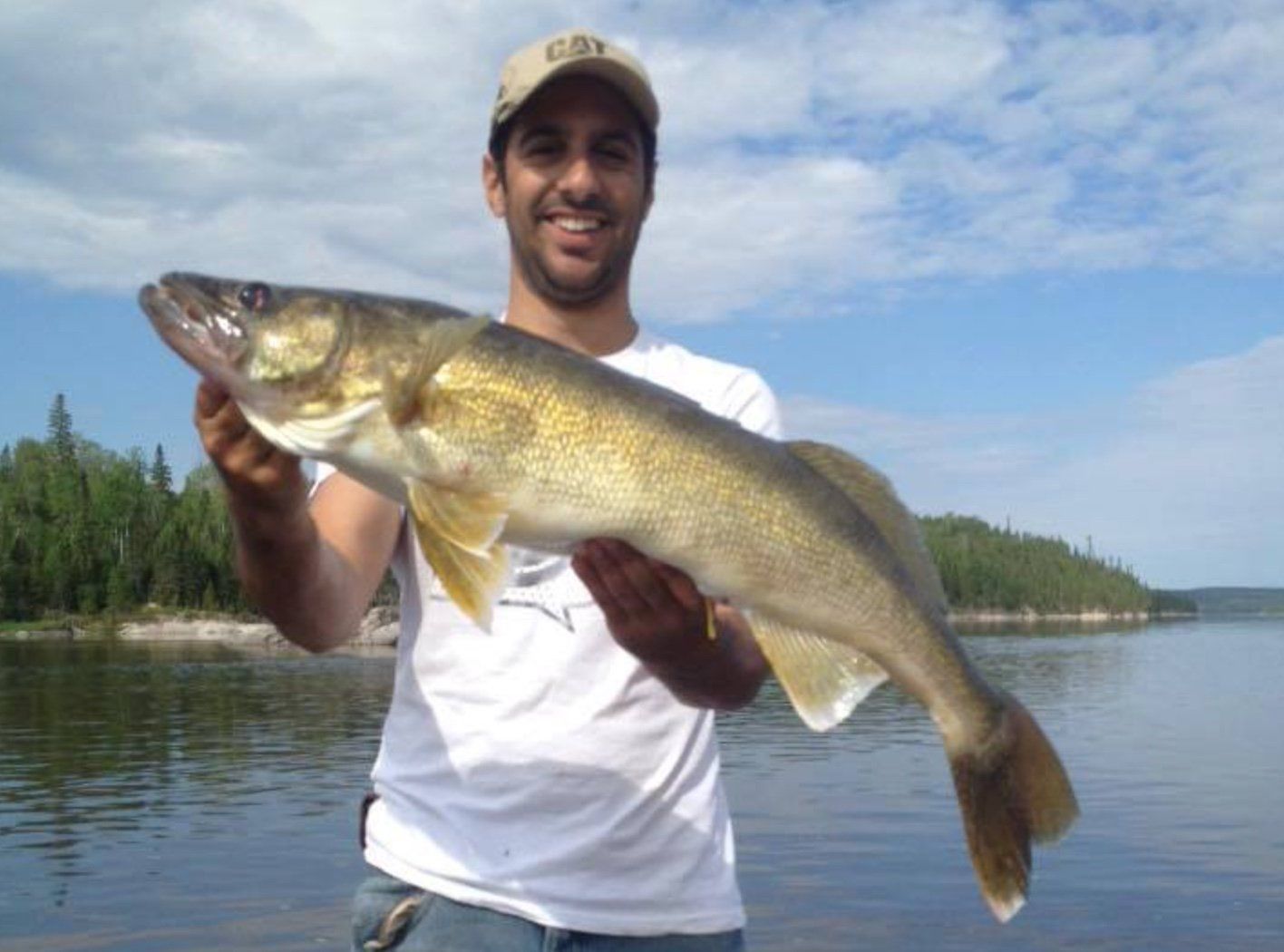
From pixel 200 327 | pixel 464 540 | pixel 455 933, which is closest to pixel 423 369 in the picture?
pixel 464 540

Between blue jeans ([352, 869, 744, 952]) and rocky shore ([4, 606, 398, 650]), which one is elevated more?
rocky shore ([4, 606, 398, 650])

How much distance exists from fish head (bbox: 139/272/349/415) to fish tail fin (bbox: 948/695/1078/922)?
1957 mm

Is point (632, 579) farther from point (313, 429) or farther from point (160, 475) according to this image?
point (160, 475)

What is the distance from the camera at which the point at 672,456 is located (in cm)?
348

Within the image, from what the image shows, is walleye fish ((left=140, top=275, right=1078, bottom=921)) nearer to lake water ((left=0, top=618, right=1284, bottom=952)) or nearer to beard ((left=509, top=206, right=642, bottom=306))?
beard ((left=509, top=206, right=642, bottom=306))

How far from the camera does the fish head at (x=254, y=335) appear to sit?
3512 millimetres

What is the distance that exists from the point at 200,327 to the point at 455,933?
1673 mm

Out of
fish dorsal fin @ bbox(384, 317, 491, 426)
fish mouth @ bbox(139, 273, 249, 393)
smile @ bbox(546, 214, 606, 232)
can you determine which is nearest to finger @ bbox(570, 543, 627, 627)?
fish dorsal fin @ bbox(384, 317, 491, 426)

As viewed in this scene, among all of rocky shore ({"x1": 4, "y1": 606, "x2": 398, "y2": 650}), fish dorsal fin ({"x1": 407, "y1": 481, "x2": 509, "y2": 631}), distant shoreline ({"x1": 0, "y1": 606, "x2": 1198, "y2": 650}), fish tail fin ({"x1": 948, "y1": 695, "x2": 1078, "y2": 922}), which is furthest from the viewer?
rocky shore ({"x1": 4, "y1": 606, "x2": 398, "y2": 650})

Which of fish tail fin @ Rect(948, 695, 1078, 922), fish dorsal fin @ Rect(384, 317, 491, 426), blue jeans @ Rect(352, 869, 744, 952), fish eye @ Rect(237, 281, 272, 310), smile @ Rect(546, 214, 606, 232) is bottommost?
blue jeans @ Rect(352, 869, 744, 952)

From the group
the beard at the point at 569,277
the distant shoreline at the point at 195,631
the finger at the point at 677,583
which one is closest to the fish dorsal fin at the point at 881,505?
the finger at the point at 677,583

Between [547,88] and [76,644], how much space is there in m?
81.5

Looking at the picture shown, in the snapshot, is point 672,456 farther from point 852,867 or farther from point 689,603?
point 852,867

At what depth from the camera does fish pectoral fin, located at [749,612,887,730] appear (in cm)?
370
